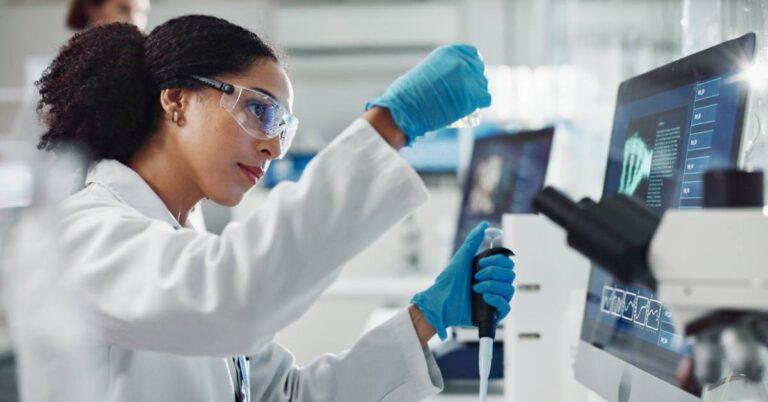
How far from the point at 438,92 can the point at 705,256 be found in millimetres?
Result: 422

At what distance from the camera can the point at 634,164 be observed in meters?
1.11

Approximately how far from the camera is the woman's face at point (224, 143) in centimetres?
117

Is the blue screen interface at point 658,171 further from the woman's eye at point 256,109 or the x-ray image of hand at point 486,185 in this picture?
the x-ray image of hand at point 486,185

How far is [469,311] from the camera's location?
3.89 feet

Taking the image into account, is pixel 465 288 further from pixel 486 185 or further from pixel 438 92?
pixel 486 185

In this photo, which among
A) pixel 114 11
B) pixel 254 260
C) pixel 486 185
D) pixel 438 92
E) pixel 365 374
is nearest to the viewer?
pixel 254 260

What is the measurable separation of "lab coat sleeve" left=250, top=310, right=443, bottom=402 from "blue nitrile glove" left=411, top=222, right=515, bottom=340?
2.1 inches

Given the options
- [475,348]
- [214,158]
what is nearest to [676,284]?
[214,158]

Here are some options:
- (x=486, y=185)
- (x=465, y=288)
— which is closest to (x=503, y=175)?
(x=486, y=185)

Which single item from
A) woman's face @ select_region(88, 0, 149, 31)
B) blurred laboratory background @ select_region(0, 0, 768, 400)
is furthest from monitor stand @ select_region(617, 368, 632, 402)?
woman's face @ select_region(88, 0, 149, 31)

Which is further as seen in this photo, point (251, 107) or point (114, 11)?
point (114, 11)

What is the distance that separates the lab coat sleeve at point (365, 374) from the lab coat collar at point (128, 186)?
365mm

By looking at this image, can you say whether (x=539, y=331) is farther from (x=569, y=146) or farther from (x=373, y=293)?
(x=569, y=146)

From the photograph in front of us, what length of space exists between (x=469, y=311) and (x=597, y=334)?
198 millimetres
